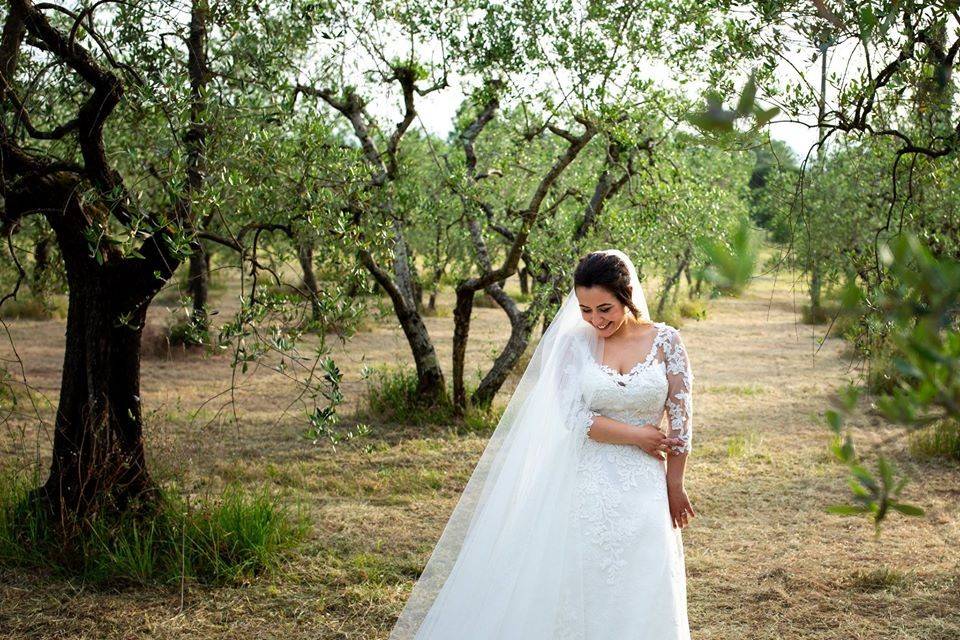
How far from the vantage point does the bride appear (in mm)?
4000

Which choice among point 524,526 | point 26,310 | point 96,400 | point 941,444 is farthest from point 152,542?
point 26,310

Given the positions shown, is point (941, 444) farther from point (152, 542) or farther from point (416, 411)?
point (152, 542)

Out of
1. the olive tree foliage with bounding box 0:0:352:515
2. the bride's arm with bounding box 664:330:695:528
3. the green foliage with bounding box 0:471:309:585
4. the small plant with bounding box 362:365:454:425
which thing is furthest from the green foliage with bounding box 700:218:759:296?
the small plant with bounding box 362:365:454:425

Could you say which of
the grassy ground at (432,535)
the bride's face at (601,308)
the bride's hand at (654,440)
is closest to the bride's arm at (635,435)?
the bride's hand at (654,440)

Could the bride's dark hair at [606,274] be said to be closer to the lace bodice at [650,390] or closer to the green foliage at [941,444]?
the lace bodice at [650,390]

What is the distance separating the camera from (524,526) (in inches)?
168

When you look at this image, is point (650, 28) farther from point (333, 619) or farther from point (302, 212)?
point (333, 619)

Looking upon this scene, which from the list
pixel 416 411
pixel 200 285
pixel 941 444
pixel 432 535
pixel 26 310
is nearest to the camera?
pixel 432 535

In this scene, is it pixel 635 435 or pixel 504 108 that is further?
pixel 504 108

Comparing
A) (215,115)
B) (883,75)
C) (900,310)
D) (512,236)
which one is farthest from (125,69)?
(512,236)

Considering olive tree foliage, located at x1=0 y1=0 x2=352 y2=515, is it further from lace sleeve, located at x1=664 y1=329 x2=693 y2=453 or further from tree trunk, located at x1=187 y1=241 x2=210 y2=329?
lace sleeve, located at x1=664 y1=329 x2=693 y2=453

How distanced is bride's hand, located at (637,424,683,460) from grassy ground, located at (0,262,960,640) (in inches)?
43.8

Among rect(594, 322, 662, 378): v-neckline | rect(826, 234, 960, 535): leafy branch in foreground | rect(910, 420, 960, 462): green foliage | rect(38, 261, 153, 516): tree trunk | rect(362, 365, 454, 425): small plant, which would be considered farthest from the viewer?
rect(362, 365, 454, 425): small plant

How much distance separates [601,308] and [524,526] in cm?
107
